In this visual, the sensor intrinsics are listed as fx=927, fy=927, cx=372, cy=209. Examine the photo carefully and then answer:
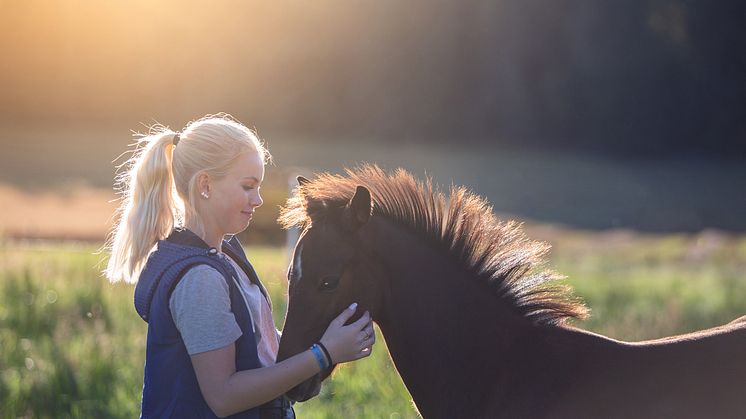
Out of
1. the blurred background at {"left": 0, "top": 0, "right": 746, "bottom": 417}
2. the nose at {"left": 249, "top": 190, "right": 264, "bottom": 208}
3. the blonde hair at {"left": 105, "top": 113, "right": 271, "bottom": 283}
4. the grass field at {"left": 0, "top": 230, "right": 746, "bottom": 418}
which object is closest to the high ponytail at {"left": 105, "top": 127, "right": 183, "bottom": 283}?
the blonde hair at {"left": 105, "top": 113, "right": 271, "bottom": 283}

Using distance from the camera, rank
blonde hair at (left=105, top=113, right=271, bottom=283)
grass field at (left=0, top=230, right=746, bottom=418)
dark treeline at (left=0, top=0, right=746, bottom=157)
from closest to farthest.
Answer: blonde hair at (left=105, top=113, right=271, bottom=283), grass field at (left=0, top=230, right=746, bottom=418), dark treeline at (left=0, top=0, right=746, bottom=157)

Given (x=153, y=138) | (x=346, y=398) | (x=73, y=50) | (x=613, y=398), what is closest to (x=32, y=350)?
(x=346, y=398)

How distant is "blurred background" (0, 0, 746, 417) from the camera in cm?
2722

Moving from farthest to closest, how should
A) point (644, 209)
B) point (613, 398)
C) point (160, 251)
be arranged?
point (644, 209)
point (160, 251)
point (613, 398)

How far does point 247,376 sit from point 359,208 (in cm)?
73

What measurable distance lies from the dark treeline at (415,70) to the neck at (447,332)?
25.5 metres

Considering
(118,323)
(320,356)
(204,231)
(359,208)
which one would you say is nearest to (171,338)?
(204,231)

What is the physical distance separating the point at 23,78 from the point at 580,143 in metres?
19.2

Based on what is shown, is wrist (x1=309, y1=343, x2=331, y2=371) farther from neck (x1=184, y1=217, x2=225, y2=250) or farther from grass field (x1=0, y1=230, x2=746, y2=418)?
grass field (x1=0, y1=230, x2=746, y2=418)

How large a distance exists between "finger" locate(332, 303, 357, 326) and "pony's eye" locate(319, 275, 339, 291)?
0.32ft

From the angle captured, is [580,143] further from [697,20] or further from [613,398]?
[613,398]

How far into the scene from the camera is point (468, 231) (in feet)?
11.8

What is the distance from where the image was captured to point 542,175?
99.6ft

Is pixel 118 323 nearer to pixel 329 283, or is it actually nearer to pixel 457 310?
pixel 329 283
